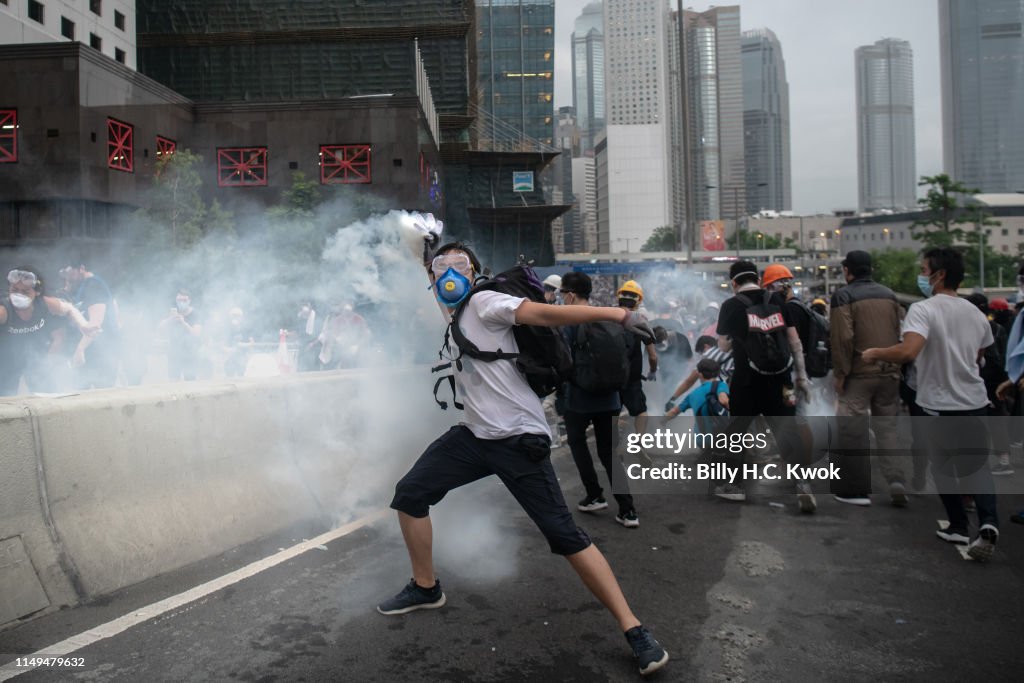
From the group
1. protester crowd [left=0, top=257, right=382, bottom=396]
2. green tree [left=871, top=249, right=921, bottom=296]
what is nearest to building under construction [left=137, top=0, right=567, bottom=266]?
protester crowd [left=0, top=257, right=382, bottom=396]

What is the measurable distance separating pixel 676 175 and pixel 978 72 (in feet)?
248

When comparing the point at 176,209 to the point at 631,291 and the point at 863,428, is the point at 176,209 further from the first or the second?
the point at 863,428

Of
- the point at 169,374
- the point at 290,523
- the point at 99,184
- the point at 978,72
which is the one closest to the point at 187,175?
the point at 99,184

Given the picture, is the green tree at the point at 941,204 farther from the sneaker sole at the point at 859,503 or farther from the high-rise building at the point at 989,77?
the high-rise building at the point at 989,77

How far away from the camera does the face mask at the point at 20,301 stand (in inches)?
283

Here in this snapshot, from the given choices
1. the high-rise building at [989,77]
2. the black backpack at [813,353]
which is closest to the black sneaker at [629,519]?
the black backpack at [813,353]

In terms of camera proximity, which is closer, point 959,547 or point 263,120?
point 959,547

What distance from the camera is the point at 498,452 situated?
141 inches

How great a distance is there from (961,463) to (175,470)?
4437 millimetres

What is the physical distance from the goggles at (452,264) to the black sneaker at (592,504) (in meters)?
2.52

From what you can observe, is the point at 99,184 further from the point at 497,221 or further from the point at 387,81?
the point at 497,221

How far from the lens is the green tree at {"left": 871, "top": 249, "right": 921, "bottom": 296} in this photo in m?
83.7

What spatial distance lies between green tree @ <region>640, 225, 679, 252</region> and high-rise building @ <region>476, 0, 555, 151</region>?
1976 inches

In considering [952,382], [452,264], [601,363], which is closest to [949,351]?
[952,382]
